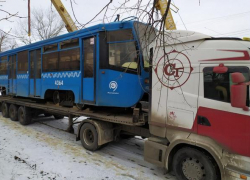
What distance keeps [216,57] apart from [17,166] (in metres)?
4.70

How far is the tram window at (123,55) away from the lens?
427 centimetres

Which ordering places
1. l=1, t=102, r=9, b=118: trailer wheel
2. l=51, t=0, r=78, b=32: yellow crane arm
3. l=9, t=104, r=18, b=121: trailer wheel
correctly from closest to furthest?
l=51, t=0, r=78, b=32: yellow crane arm < l=9, t=104, r=18, b=121: trailer wheel < l=1, t=102, r=9, b=118: trailer wheel

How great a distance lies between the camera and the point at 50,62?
21.1ft

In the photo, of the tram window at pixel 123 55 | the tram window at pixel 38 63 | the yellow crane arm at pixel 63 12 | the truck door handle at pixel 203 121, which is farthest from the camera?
the yellow crane arm at pixel 63 12

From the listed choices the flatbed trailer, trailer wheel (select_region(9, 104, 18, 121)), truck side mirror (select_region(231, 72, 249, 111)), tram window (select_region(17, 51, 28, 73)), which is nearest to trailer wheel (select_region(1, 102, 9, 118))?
trailer wheel (select_region(9, 104, 18, 121))

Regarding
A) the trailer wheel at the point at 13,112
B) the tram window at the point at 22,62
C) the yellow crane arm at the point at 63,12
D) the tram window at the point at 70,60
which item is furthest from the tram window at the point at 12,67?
the tram window at the point at 70,60

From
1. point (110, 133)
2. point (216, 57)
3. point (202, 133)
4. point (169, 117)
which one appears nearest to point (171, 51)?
point (216, 57)

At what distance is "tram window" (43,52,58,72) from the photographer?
620 centimetres

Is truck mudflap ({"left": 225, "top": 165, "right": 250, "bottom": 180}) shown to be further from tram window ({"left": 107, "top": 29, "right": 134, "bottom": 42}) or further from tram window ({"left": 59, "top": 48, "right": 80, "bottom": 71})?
tram window ({"left": 59, "top": 48, "right": 80, "bottom": 71})

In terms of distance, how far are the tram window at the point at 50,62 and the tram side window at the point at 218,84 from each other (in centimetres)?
491

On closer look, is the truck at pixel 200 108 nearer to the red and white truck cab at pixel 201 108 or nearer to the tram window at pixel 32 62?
the red and white truck cab at pixel 201 108

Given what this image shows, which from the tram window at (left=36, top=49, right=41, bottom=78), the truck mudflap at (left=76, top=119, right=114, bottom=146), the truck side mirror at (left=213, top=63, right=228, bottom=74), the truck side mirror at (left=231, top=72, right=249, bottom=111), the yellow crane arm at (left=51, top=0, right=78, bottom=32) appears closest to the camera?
the truck side mirror at (left=231, top=72, right=249, bottom=111)

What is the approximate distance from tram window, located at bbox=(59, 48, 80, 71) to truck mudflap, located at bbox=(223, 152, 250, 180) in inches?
170

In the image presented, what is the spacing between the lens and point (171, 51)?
11.7 feet
